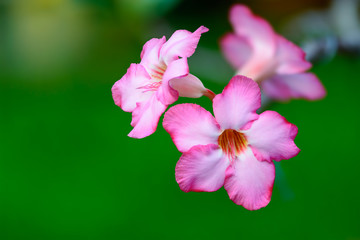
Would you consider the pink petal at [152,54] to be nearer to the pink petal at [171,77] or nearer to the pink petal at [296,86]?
the pink petal at [171,77]

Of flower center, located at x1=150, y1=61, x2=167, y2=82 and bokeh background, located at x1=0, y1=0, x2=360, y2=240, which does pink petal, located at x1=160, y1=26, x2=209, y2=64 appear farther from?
bokeh background, located at x1=0, y1=0, x2=360, y2=240

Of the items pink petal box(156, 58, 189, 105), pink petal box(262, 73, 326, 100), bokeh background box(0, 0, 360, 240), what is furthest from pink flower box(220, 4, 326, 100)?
pink petal box(156, 58, 189, 105)

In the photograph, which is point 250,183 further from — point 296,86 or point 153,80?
point 296,86

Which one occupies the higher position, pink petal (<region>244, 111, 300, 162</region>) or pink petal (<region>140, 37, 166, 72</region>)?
pink petal (<region>140, 37, 166, 72</region>)

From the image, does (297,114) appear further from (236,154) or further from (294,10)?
(236,154)

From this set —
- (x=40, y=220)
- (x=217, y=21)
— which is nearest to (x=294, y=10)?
(x=217, y=21)

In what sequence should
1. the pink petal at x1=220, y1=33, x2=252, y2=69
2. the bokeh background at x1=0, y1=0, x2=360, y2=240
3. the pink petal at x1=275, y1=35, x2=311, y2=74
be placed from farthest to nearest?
the bokeh background at x1=0, y1=0, x2=360, y2=240 < the pink petal at x1=220, y1=33, x2=252, y2=69 < the pink petal at x1=275, y1=35, x2=311, y2=74
